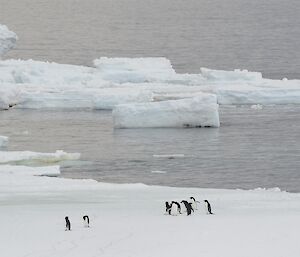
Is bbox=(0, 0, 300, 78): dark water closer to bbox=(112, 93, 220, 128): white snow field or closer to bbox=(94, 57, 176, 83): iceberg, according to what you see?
bbox=(94, 57, 176, 83): iceberg

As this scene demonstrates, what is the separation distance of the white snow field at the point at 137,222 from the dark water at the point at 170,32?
145 feet

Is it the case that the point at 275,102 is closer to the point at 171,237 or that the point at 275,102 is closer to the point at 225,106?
the point at 225,106

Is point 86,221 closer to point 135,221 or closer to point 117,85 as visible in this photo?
point 135,221

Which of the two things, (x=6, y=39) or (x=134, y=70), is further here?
(x=134, y=70)

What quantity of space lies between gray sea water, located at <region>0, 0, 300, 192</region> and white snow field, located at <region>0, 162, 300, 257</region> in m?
4.35

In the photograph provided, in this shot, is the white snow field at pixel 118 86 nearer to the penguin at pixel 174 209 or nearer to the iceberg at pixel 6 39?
the iceberg at pixel 6 39

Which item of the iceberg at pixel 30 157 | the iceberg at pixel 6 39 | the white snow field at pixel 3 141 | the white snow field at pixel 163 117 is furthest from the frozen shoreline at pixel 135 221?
the iceberg at pixel 6 39

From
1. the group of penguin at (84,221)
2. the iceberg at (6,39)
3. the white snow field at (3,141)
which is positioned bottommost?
the group of penguin at (84,221)

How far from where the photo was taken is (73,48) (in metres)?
100

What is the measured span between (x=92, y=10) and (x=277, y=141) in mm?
133004

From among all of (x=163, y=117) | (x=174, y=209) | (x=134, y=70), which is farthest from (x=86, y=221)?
(x=134, y=70)

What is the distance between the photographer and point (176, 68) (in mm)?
78812

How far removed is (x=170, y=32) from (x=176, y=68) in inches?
1723

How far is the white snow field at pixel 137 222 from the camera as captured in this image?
17.6 metres
